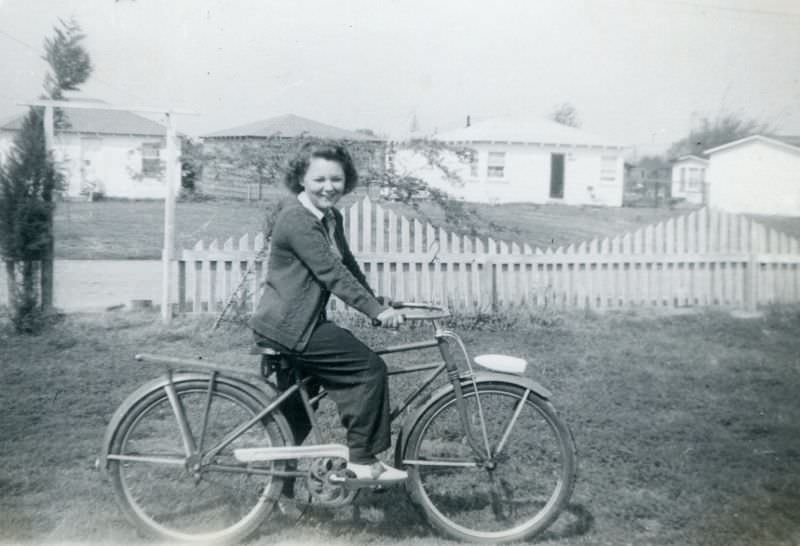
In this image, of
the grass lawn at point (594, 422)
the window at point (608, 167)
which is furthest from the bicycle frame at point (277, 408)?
the window at point (608, 167)

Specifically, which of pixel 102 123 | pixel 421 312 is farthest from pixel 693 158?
pixel 421 312

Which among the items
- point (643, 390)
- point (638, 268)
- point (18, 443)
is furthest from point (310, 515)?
point (638, 268)

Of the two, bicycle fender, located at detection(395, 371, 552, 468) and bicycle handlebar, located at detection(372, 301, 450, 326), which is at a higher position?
bicycle handlebar, located at detection(372, 301, 450, 326)

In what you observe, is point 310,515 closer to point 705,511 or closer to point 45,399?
point 705,511

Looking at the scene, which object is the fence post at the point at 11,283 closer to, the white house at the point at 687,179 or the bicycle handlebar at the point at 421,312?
the bicycle handlebar at the point at 421,312

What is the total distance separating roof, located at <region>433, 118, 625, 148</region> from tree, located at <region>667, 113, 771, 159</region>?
10522 millimetres

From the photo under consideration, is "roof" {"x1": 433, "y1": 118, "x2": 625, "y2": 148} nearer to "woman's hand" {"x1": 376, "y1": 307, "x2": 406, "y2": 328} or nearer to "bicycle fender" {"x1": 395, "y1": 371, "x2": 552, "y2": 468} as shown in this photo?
"bicycle fender" {"x1": 395, "y1": 371, "x2": 552, "y2": 468}

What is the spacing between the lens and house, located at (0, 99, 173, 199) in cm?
608

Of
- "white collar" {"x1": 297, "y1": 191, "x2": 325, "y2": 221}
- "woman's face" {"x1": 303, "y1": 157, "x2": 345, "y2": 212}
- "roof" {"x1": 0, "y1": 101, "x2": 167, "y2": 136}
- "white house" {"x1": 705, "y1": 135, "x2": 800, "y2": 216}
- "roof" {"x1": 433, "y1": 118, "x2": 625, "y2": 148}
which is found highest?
Result: "roof" {"x1": 433, "y1": 118, "x2": 625, "y2": 148}

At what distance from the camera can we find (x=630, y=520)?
3.18 meters

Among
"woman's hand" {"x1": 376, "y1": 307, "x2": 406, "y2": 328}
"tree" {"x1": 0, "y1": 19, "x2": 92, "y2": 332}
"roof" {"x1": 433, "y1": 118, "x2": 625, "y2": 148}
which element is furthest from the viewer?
"roof" {"x1": 433, "y1": 118, "x2": 625, "y2": 148}

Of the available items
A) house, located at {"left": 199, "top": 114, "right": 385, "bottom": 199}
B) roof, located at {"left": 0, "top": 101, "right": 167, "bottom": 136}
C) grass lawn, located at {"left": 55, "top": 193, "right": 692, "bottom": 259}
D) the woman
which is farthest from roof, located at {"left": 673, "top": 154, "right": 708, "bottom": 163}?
the woman

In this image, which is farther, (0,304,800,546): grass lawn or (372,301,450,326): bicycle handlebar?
(0,304,800,546): grass lawn

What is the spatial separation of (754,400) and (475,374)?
9.02ft
